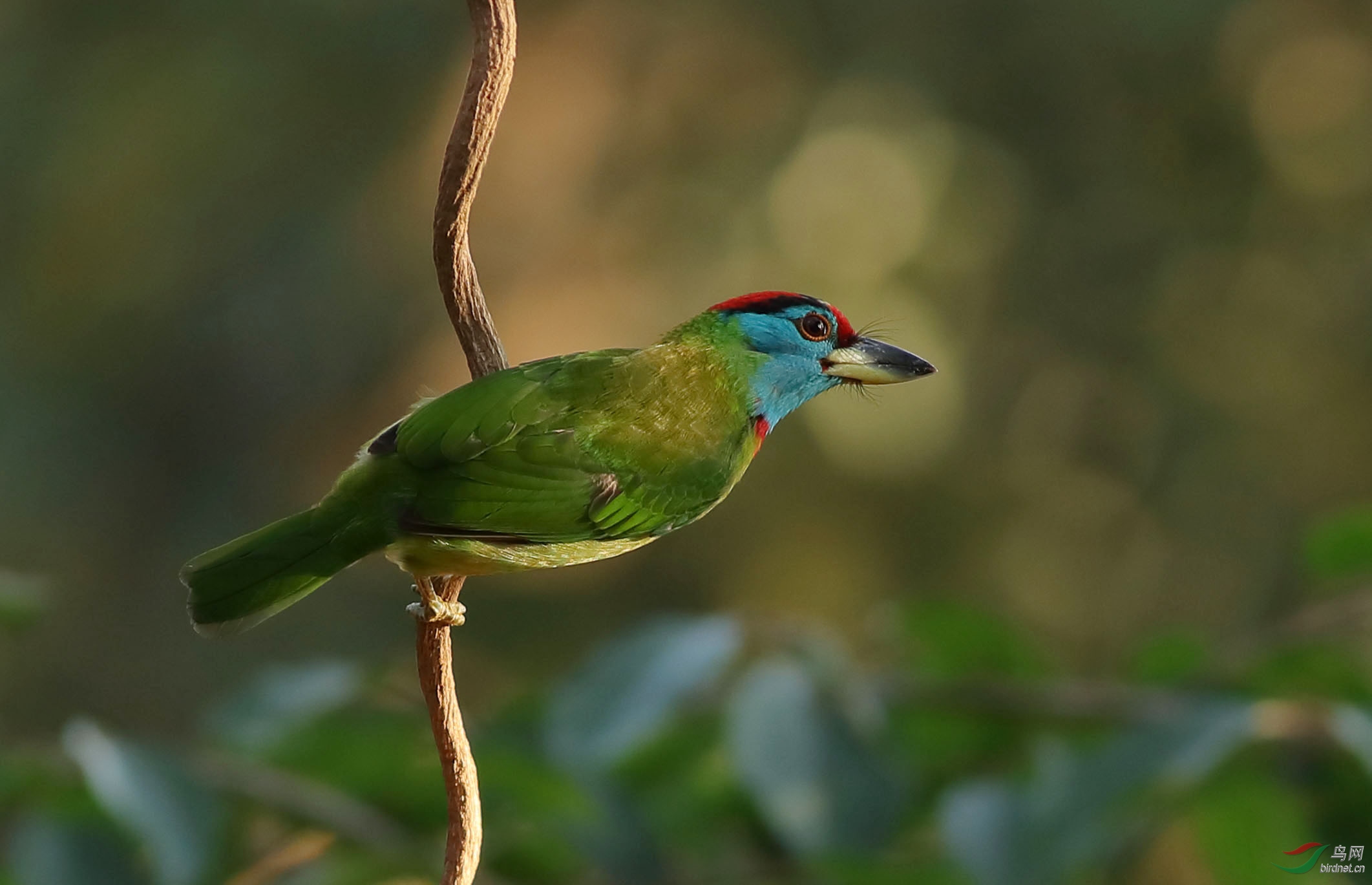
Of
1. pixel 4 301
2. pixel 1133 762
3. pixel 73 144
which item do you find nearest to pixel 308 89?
pixel 73 144

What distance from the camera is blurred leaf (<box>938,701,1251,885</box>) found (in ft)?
6.97

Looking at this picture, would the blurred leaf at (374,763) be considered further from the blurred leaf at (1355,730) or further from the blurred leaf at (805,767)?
the blurred leaf at (1355,730)

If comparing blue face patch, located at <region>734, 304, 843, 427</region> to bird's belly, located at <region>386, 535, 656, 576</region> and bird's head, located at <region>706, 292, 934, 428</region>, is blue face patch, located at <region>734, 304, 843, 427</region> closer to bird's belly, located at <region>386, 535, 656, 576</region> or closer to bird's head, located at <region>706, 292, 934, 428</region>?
bird's head, located at <region>706, 292, 934, 428</region>

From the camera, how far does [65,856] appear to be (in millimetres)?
2258

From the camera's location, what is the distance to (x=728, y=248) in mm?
7172

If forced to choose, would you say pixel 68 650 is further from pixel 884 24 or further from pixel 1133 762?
pixel 1133 762

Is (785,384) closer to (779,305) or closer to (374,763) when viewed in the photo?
(779,305)

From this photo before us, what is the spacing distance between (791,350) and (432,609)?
1.31 ft

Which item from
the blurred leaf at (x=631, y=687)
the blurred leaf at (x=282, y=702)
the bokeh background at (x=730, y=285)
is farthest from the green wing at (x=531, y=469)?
the bokeh background at (x=730, y=285)

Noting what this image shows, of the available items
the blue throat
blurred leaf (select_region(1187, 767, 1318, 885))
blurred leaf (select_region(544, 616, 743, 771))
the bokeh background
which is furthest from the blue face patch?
the bokeh background

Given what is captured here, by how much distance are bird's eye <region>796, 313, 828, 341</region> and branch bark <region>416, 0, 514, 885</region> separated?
0.32 metres

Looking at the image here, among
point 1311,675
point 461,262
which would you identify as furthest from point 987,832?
point 461,262

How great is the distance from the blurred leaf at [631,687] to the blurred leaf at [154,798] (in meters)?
0.52

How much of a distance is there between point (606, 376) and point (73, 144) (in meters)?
7.92
